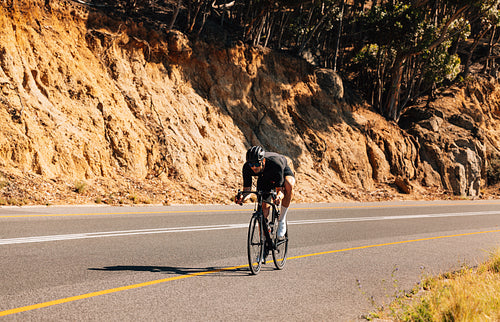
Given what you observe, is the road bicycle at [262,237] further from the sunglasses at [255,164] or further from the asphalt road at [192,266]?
the sunglasses at [255,164]

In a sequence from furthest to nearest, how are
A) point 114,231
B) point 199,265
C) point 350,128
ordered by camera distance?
point 350,128 → point 114,231 → point 199,265

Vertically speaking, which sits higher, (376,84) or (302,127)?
(376,84)

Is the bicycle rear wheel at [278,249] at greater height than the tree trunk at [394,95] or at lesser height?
lesser

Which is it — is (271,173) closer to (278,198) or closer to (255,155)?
(278,198)

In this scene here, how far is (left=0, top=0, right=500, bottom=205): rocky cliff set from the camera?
52.3 feet

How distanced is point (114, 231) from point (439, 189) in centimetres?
2783

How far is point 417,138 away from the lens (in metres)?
33.9

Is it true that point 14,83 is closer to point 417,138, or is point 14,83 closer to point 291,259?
point 291,259

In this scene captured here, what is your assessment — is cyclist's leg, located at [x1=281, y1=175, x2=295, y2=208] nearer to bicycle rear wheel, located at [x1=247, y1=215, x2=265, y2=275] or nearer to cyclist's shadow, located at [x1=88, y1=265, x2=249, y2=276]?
bicycle rear wheel, located at [x1=247, y1=215, x2=265, y2=275]

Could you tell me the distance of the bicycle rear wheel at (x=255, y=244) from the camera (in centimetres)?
646

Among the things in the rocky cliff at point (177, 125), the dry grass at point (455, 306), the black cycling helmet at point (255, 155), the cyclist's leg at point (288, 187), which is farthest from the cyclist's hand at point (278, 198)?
the rocky cliff at point (177, 125)

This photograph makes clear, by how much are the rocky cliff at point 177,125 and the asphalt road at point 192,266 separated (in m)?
4.09

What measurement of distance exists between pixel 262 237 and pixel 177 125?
15.5 meters

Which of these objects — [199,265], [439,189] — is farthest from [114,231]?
[439,189]
